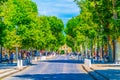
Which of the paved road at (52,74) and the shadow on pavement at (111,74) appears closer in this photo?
the shadow on pavement at (111,74)

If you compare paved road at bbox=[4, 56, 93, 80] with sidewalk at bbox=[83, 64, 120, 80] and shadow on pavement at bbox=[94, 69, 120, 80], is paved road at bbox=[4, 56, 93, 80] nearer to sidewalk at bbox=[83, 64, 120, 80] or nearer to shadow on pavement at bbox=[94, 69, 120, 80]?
sidewalk at bbox=[83, 64, 120, 80]

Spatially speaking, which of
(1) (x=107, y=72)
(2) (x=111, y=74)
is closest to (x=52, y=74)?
A: (1) (x=107, y=72)

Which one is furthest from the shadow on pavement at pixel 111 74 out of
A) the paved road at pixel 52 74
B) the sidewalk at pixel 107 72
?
the paved road at pixel 52 74

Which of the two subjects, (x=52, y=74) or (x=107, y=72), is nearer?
(x=52, y=74)

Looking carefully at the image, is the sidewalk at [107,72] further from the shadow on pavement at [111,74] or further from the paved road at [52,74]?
the paved road at [52,74]

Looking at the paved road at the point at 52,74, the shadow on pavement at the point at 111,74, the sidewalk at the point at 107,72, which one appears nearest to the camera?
the shadow on pavement at the point at 111,74

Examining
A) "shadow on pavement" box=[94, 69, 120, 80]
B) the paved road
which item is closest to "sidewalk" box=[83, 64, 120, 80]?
"shadow on pavement" box=[94, 69, 120, 80]

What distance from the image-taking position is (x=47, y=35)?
158m

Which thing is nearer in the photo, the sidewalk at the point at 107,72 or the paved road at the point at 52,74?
the sidewalk at the point at 107,72

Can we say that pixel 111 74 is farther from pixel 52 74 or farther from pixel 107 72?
pixel 52 74

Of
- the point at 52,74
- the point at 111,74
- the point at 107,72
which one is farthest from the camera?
the point at 107,72

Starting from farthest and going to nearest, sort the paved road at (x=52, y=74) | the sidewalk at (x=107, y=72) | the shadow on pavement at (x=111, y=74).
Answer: the paved road at (x=52, y=74) → the sidewalk at (x=107, y=72) → the shadow on pavement at (x=111, y=74)

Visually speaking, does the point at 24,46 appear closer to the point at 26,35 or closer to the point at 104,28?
the point at 26,35

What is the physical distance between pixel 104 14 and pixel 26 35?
20.4 meters
